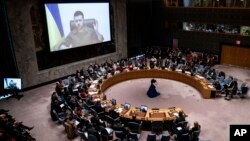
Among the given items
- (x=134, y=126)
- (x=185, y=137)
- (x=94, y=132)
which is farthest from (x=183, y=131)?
(x=94, y=132)

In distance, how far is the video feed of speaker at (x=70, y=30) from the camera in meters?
16.5

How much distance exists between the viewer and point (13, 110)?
43.9 ft

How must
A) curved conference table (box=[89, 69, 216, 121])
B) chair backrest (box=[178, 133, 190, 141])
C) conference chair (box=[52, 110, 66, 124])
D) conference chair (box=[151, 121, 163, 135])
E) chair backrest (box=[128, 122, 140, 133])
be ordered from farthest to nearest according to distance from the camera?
1. conference chair (box=[52, 110, 66, 124])
2. curved conference table (box=[89, 69, 216, 121])
3. conference chair (box=[151, 121, 163, 135])
4. chair backrest (box=[128, 122, 140, 133])
5. chair backrest (box=[178, 133, 190, 141])

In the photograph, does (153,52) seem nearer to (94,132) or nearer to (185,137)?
(185,137)

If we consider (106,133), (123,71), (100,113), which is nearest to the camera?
(106,133)

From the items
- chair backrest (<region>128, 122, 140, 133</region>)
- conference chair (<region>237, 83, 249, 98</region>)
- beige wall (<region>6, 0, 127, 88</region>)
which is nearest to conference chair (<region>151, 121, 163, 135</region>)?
chair backrest (<region>128, 122, 140, 133</region>)

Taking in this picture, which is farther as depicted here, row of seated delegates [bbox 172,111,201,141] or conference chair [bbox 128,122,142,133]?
conference chair [bbox 128,122,142,133]

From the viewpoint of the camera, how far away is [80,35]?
18766mm

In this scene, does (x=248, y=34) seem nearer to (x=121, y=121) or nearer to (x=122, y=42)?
(x=122, y=42)

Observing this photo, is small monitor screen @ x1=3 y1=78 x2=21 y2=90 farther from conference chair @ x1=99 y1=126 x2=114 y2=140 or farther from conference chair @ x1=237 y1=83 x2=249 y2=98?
conference chair @ x1=237 y1=83 x2=249 y2=98

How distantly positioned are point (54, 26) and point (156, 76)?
28.5 ft

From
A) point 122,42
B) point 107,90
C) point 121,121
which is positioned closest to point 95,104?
point 121,121

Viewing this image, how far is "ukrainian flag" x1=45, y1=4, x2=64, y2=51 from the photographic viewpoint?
54.1ft

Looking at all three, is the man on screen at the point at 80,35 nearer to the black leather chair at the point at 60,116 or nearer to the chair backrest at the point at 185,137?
the black leather chair at the point at 60,116
